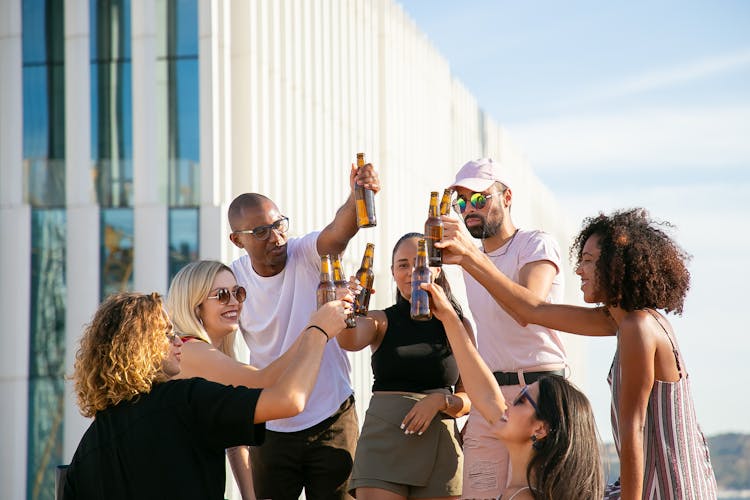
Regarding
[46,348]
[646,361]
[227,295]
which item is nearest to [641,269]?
[646,361]

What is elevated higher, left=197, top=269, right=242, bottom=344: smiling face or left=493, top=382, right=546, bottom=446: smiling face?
left=197, top=269, right=242, bottom=344: smiling face

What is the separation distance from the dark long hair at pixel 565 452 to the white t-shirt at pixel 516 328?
1266 mm

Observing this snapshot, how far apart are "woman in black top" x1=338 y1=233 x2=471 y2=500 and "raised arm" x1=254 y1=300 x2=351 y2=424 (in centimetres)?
134

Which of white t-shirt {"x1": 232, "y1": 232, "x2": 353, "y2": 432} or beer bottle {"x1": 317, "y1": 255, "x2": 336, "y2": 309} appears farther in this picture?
white t-shirt {"x1": 232, "y1": 232, "x2": 353, "y2": 432}

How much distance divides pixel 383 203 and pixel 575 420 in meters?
19.2

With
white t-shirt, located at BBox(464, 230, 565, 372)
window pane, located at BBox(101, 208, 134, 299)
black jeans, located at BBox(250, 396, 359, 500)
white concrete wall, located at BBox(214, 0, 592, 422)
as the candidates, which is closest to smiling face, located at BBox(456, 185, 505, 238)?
white t-shirt, located at BBox(464, 230, 565, 372)

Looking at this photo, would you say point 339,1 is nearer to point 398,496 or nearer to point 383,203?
point 383,203

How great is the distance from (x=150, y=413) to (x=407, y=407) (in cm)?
201

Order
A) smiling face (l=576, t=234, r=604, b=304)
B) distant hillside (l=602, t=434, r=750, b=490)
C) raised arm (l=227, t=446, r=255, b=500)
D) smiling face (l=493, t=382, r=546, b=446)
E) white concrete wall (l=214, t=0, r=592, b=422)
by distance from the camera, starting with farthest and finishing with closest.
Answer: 1. distant hillside (l=602, t=434, r=750, b=490)
2. white concrete wall (l=214, t=0, r=592, b=422)
3. raised arm (l=227, t=446, r=255, b=500)
4. smiling face (l=576, t=234, r=604, b=304)
5. smiling face (l=493, t=382, r=546, b=446)

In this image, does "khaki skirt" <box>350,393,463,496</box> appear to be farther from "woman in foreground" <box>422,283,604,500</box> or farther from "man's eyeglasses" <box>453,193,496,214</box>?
"woman in foreground" <box>422,283,604,500</box>

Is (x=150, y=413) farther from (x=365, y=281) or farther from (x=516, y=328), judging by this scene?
(x=516, y=328)

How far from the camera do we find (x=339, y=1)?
820 inches

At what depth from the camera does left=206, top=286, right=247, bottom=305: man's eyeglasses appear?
177 inches

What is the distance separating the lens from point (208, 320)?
14.8 feet
